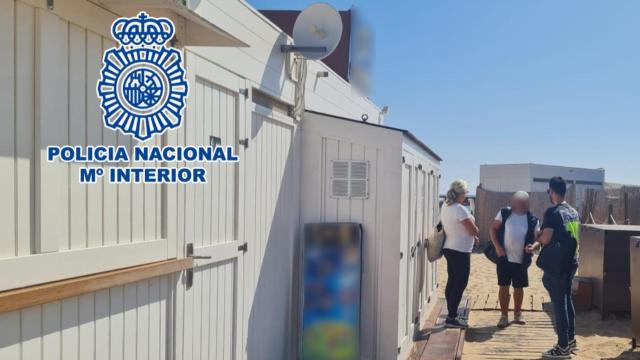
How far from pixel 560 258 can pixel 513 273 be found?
1484mm

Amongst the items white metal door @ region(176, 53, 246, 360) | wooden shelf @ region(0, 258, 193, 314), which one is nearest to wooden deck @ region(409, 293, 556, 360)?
white metal door @ region(176, 53, 246, 360)

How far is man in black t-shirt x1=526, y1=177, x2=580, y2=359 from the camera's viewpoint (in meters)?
6.30

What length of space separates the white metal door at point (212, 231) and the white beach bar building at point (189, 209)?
0.05 feet

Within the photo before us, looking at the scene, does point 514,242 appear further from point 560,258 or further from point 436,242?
point 560,258

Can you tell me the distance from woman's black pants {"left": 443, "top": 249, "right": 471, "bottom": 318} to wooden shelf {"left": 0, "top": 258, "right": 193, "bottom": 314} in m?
4.35

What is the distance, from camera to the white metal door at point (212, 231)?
12.7ft

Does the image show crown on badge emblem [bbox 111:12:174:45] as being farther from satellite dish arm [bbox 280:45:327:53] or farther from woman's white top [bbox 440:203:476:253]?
woman's white top [bbox 440:203:476:253]

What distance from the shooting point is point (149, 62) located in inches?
138

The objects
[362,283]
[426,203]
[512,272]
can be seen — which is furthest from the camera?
[426,203]

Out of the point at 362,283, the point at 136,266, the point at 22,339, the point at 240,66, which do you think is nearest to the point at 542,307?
the point at 362,283

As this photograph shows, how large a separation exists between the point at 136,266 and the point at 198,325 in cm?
89

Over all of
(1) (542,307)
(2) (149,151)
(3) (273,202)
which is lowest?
(1) (542,307)

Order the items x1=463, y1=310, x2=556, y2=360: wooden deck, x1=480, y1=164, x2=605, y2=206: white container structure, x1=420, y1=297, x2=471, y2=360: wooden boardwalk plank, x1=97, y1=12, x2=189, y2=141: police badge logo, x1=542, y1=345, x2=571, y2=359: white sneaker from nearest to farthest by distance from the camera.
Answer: x1=97, y1=12, x2=189, y2=141: police badge logo, x1=420, y1=297, x2=471, y2=360: wooden boardwalk plank, x1=542, y1=345, x2=571, y2=359: white sneaker, x1=463, y1=310, x2=556, y2=360: wooden deck, x1=480, y1=164, x2=605, y2=206: white container structure

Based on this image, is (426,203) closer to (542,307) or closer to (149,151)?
(542,307)
